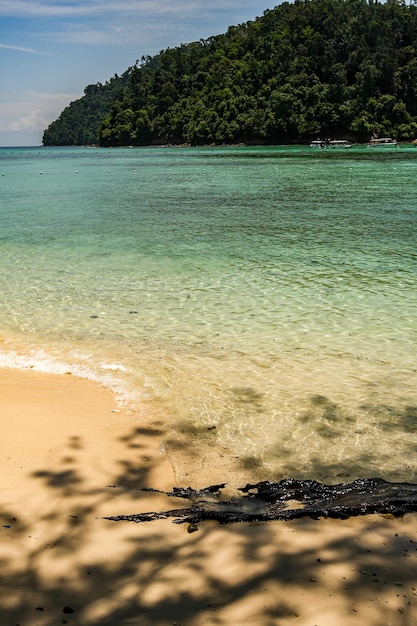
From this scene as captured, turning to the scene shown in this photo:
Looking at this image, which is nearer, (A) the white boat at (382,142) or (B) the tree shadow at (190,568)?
(B) the tree shadow at (190,568)

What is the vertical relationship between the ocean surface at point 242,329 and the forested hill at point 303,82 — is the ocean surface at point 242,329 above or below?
below

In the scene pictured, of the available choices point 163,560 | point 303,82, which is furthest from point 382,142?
point 163,560

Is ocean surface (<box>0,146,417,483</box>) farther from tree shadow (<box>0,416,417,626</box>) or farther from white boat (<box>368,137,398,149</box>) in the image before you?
white boat (<box>368,137,398,149</box>)

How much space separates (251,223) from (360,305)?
9.41 m

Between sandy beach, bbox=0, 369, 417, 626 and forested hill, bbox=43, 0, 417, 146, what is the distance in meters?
125

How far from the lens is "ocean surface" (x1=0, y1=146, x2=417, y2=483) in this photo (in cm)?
503

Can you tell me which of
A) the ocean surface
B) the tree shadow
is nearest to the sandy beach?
the tree shadow

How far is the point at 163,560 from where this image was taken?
3.07 metres

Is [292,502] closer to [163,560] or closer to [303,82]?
[163,560]

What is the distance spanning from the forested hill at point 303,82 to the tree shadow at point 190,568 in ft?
410

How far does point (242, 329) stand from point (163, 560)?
5.09 metres

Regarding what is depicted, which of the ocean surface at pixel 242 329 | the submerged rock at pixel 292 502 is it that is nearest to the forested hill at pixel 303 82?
the ocean surface at pixel 242 329

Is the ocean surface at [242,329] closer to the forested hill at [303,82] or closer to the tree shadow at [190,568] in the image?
the tree shadow at [190,568]

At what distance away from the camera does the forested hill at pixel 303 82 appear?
122438 millimetres
